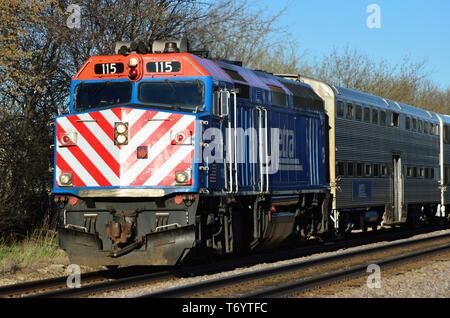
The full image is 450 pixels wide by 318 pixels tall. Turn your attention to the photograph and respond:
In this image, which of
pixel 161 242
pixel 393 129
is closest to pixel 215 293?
pixel 161 242

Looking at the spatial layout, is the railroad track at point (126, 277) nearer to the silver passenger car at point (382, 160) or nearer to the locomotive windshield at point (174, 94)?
the silver passenger car at point (382, 160)

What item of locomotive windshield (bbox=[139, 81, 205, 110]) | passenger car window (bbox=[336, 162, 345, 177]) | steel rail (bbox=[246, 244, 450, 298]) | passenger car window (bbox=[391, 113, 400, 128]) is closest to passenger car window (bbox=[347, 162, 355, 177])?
passenger car window (bbox=[336, 162, 345, 177])

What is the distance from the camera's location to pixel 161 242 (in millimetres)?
13078

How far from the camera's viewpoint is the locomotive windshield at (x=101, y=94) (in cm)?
1401

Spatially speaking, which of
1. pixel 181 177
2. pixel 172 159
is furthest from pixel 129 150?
pixel 181 177

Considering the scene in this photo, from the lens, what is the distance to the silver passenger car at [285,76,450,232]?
2053cm

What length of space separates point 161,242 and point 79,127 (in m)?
2.45

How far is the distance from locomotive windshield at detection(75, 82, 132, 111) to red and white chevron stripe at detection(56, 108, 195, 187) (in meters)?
0.50

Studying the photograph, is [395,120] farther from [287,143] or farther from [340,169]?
[287,143]

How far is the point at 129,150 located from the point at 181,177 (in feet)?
3.32

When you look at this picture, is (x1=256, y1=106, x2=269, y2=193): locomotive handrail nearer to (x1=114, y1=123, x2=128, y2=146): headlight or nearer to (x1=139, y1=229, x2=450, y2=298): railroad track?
(x1=139, y1=229, x2=450, y2=298): railroad track

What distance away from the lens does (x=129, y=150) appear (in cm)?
1333

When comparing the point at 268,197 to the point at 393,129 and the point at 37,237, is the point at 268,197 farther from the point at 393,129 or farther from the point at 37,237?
the point at 393,129

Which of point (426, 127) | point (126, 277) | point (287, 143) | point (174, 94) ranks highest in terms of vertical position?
point (426, 127)
